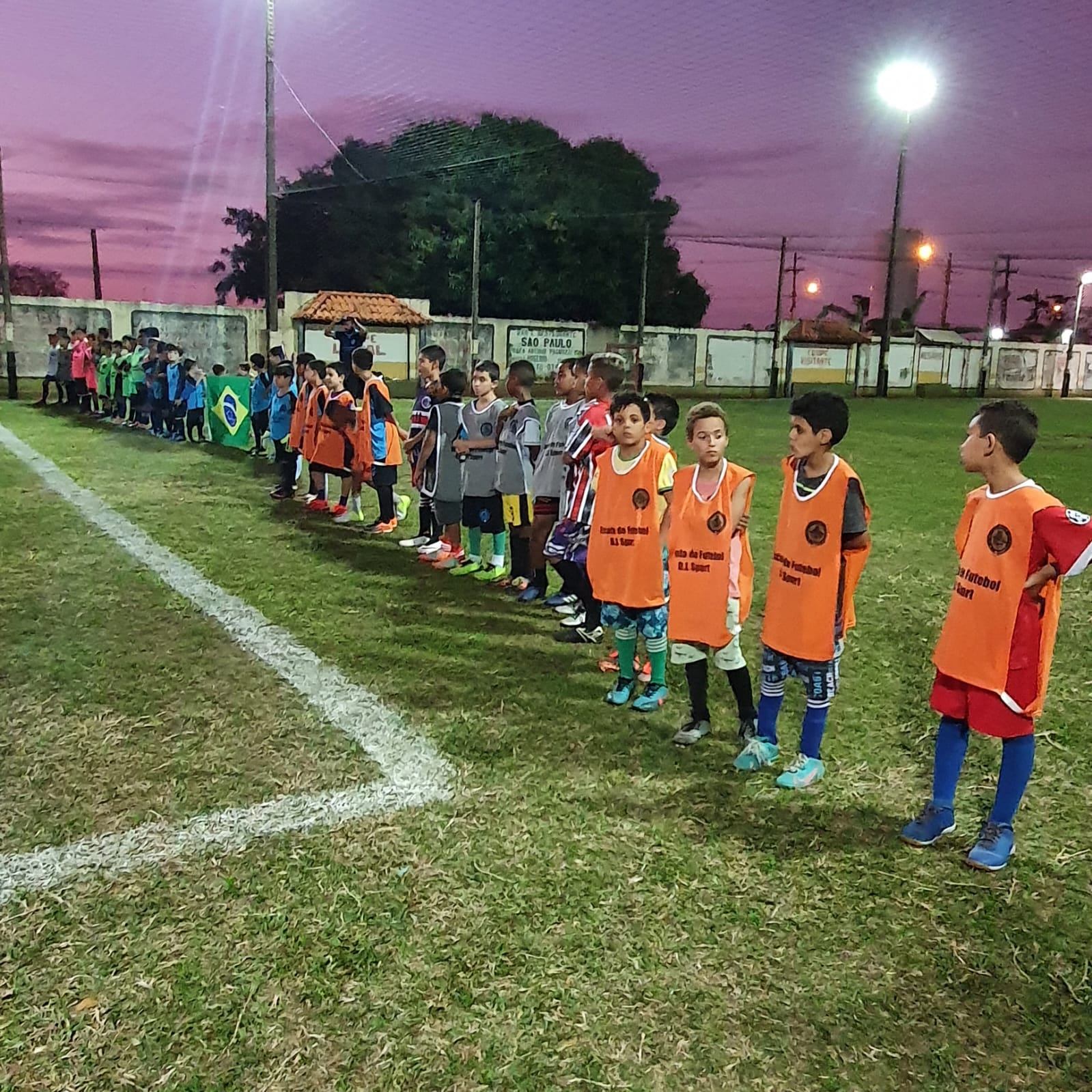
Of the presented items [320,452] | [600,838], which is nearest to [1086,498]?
[320,452]

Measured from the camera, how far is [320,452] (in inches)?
369

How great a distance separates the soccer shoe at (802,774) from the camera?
3.87 meters

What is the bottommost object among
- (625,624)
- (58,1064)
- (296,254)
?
(58,1064)

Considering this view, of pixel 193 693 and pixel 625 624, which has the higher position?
pixel 625 624

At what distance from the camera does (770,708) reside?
4016 mm

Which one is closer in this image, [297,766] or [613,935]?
[613,935]

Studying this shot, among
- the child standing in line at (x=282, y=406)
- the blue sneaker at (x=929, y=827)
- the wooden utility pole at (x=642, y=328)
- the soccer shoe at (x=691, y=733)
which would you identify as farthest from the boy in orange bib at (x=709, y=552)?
the wooden utility pole at (x=642, y=328)

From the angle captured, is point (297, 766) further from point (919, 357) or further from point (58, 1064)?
point (919, 357)

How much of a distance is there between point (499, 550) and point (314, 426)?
119 inches

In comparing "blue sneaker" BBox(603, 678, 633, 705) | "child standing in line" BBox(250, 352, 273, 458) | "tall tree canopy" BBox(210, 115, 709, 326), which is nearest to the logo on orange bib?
"blue sneaker" BBox(603, 678, 633, 705)

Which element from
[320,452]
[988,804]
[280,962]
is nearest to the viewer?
[280,962]

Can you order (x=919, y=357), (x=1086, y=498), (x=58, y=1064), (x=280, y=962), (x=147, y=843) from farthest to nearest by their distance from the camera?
(x=919, y=357), (x=1086, y=498), (x=147, y=843), (x=280, y=962), (x=58, y=1064)

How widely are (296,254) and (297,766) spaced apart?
4695 centimetres

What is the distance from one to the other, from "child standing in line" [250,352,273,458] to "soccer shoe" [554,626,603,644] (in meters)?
8.68
